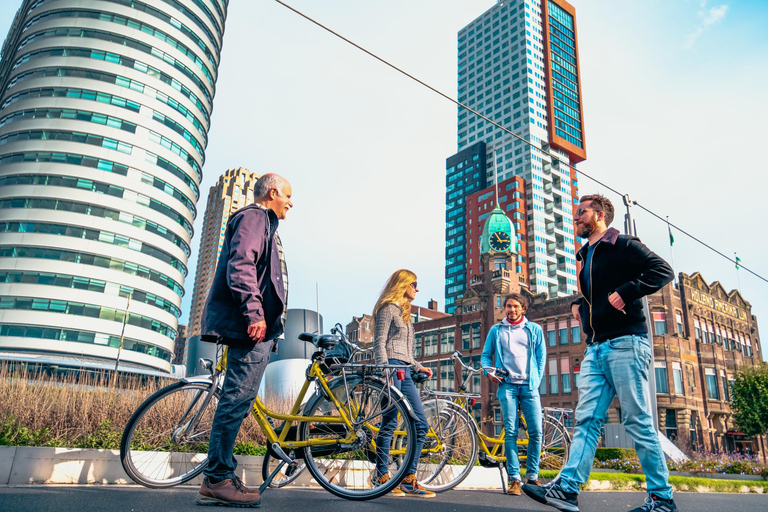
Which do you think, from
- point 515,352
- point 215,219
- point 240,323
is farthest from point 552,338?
point 215,219

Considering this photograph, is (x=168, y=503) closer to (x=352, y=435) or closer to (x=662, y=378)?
(x=352, y=435)

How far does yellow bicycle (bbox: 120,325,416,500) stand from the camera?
3945mm

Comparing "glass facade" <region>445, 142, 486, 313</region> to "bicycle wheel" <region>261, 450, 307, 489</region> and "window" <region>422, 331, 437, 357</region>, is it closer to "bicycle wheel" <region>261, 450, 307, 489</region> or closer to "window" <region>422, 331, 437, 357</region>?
"window" <region>422, 331, 437, 357</region>

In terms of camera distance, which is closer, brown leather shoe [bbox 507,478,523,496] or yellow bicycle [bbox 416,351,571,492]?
brown leather shoe [bbox 507,478,523,496]

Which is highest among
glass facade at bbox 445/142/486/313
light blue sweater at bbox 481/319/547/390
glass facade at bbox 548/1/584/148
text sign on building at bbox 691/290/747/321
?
glass facade at bbox 548/1/584/148

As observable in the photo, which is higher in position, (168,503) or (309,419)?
(309,419)

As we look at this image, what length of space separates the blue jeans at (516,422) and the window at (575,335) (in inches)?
1814

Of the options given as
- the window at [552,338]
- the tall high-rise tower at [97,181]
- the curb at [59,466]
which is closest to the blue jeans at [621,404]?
the curb at [59,466]

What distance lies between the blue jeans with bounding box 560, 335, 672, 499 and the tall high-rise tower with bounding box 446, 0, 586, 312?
341 feet

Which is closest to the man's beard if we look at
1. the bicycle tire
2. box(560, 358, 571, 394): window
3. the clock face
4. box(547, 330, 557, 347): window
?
the bicycle tire

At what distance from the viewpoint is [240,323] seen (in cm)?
354

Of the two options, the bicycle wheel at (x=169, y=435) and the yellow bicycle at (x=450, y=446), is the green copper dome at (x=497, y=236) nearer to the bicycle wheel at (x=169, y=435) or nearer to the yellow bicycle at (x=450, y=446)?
the yellow bicycle at (x=450, y=446)

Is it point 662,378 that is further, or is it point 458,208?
point 458,208

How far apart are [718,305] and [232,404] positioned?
5847cm
